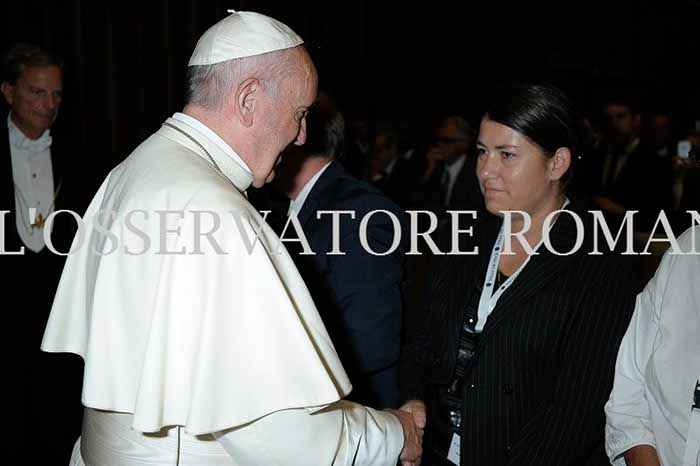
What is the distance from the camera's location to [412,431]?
6.10 feet

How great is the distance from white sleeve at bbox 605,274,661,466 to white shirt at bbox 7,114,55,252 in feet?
9.16

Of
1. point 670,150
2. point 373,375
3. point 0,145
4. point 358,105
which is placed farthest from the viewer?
point 358,105

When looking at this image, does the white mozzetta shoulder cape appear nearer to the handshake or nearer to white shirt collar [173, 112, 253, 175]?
white shirt collar [173, 112, 253, 175]

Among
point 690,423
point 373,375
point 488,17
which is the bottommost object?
point 373,375

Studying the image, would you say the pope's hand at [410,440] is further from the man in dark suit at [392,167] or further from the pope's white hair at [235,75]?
the man in dark suit at [392,167]

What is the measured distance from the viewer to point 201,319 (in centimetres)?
150

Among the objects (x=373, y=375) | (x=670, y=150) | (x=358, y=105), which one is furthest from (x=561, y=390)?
(x=358, y=105)

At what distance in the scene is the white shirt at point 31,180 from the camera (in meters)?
3.62

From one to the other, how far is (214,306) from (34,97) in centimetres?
255

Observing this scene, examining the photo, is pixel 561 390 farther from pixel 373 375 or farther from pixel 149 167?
pixel 149 167

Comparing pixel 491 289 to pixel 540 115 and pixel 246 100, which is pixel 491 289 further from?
pixel 246 100

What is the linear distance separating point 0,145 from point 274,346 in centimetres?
256

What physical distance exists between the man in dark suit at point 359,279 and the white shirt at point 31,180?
1701mm

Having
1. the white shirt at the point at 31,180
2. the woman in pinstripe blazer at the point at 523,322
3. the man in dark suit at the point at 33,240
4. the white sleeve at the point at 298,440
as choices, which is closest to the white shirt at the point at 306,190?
the woman in pinstripe blazer at the point at 523,322
